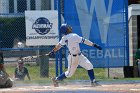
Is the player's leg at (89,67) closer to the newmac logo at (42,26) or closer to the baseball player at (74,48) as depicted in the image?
the baseball player at (74,48)

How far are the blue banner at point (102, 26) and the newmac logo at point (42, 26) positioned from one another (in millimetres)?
762

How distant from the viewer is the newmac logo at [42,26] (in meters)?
17.5

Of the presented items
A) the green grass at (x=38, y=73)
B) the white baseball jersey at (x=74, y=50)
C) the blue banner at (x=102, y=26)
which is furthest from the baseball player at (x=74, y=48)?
Answer: the blue banner at (x=102, y=26)

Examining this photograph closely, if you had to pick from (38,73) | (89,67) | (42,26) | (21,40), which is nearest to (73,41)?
(89,67)

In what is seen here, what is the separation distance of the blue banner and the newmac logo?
0.76 meters

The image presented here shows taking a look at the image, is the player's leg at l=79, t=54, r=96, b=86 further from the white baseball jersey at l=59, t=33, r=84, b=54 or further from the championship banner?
the championship banner

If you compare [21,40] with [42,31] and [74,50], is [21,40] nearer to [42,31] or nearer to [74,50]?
[42,31]

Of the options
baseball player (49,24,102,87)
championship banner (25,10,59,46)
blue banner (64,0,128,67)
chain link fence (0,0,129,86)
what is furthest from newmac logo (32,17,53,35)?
baseball player (49,24,102,87)

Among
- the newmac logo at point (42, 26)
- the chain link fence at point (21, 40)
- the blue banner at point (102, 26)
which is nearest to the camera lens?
the newmac logo at point (42, 26)

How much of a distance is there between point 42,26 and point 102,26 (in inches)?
79.9

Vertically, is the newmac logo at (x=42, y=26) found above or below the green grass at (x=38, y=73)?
above

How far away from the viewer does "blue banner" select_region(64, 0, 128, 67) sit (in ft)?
59.0

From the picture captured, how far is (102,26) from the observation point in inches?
712

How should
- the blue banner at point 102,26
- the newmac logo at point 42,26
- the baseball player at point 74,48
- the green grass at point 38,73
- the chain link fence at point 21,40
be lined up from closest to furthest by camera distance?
the baseball player at point 74,48, the newmac logo at point 42,26, the chain link fence at point 21,40, the green grass at point 38,73, the blue banner at point 102,26
